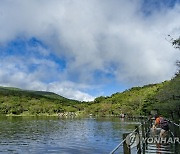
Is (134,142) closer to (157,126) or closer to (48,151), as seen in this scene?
(157,126)

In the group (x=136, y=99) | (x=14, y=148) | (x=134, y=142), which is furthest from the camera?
(x=136, y=99)

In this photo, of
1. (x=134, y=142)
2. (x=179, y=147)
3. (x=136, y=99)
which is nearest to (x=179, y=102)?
(x=179, y=147)

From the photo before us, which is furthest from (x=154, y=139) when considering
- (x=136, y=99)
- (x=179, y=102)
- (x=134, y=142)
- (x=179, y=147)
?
(x=136, y=99)

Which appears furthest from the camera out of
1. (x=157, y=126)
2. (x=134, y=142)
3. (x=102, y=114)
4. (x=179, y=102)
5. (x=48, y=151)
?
(x=102, y=114)

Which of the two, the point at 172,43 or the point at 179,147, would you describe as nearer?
the point at 179,147

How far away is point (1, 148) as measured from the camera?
43.1 m

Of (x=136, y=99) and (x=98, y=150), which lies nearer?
(x=98, y=150)

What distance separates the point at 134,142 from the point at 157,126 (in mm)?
7586

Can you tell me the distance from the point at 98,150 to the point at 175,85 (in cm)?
2860

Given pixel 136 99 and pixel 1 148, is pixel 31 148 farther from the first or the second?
pixel 136 99

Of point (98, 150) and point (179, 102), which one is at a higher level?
point (179, 102)

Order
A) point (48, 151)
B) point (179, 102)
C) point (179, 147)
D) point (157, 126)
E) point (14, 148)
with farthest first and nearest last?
point (179, 102)
point (14, 148)
point (48, 151)
point (157, 126)
point (179, 147)

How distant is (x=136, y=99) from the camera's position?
183 meters

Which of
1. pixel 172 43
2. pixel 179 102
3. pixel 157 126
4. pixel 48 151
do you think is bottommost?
pixel 48 151
